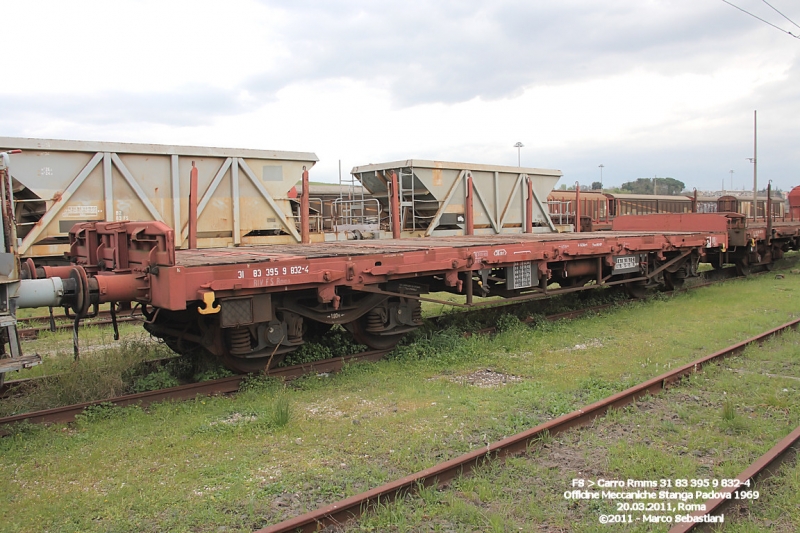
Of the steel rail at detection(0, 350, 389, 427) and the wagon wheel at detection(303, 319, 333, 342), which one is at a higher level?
the wagon wheel at detection(303, 319, 333, 342)

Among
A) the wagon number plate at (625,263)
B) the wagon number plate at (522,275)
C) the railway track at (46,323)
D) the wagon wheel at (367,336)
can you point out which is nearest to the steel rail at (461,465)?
the wagon number plate at (522,275)

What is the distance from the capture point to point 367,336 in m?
7.84

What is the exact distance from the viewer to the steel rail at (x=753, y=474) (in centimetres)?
353

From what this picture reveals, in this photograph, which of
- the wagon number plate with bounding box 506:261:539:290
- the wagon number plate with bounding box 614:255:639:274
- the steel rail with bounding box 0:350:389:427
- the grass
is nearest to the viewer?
the grass

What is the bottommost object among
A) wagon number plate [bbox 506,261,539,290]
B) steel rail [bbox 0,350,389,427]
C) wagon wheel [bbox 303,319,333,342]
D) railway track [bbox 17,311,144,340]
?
steel rail [bbox 0,350,389,427]

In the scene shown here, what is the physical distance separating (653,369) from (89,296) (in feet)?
20.4

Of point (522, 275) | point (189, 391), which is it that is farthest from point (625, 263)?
point (189, 391)

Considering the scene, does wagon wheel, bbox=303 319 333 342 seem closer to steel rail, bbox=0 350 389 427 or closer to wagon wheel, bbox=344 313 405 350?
wagon wheel, bbox=344 313 405 350

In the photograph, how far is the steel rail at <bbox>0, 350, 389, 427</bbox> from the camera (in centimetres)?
541

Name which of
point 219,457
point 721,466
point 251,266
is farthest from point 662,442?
point 251,266

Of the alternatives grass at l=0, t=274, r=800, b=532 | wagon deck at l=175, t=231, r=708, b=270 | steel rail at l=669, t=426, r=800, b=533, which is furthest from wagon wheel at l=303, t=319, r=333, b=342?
steel rail at l=669, t=426, r=800, b=533

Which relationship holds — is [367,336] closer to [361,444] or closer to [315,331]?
[315,331]

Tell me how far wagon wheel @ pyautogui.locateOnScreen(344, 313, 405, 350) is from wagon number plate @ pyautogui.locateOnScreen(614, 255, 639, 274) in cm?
520

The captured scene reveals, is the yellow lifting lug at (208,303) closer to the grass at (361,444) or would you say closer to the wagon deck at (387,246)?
the wagon deck at (387,246)
